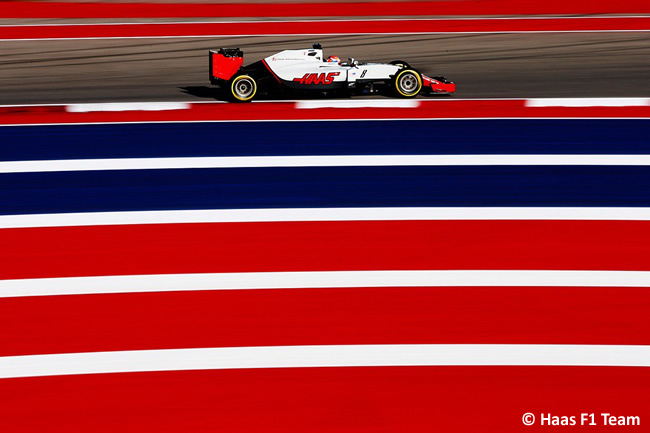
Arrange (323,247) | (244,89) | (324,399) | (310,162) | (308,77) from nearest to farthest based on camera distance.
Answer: (324,399)
(323,247)
(310,162)
(308,77)
(244,89)

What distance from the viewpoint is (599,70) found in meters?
13.0

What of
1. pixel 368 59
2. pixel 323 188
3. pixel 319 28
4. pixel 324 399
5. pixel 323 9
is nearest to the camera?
pixel 324 399

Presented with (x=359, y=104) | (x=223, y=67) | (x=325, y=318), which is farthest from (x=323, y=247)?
(x=223, y=67)

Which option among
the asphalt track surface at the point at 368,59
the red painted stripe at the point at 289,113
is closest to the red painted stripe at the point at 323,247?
the red painted stripe at the point at 289,113

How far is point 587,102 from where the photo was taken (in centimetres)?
1081

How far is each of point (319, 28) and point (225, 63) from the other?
6.64m

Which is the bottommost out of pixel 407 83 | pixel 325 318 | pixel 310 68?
pixel 325 318

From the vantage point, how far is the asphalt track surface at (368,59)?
462 inches

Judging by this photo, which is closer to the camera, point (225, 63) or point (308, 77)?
point (308, 77)

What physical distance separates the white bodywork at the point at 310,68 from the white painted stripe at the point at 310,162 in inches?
105

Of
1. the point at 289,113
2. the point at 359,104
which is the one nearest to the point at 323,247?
the point at 289,113

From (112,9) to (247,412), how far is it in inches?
673

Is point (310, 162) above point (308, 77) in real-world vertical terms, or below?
below

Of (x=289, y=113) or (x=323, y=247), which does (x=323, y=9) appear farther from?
(x=323, y=247)
